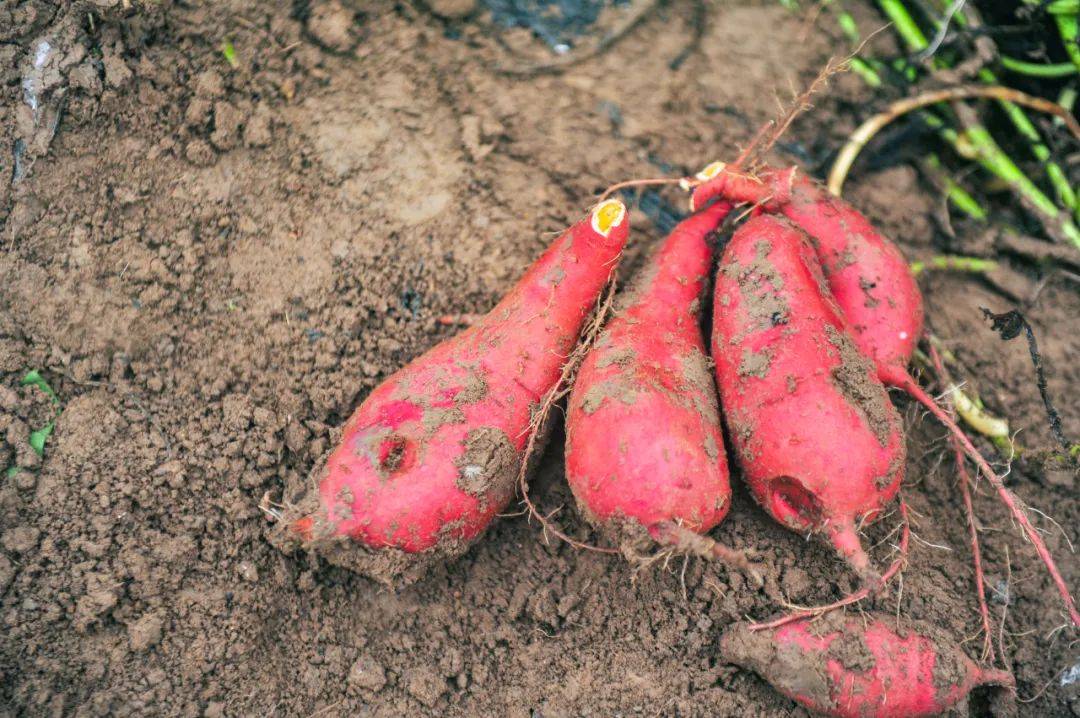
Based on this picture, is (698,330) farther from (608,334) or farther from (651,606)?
(651,606)

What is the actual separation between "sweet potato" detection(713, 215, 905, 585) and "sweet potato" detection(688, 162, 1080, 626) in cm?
9

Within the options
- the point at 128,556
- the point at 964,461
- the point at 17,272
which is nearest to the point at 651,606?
the point at 964,461

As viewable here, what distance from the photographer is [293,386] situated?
1.55m

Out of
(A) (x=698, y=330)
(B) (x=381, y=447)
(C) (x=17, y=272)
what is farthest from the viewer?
(A) (x=698, y=330)

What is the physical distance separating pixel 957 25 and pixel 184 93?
2.04 meters

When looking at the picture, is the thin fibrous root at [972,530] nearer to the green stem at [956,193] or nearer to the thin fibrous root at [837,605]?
the thin fibrous root at [837,605]

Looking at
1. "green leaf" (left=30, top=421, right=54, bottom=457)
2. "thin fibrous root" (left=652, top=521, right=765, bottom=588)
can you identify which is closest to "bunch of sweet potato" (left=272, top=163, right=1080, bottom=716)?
"thin fibrous root" (left=652, top=521, right=765, bottom=588)

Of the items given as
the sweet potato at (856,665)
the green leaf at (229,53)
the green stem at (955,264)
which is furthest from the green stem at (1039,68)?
the green leaf at (229,53)

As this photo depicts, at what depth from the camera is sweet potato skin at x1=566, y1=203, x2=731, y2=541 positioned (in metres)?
1.29

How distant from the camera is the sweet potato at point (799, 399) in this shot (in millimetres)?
1333

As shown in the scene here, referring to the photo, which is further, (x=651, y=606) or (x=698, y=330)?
(x=698, y=330)

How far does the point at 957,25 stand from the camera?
2.12m

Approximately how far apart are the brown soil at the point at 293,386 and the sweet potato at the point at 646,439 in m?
0.19

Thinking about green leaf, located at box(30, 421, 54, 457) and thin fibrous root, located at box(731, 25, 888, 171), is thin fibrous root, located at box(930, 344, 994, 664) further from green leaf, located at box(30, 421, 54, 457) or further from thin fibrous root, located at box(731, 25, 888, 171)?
green leaf, located at box(30, 421, 54, 457)
